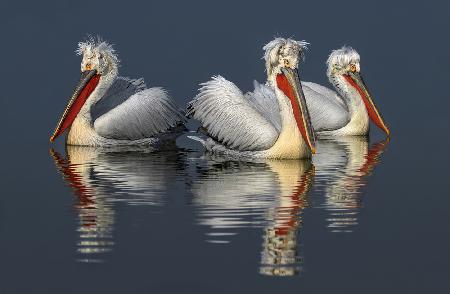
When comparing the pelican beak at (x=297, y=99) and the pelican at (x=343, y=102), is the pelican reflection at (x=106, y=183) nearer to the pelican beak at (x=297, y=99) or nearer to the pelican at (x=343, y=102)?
the pelican beak at (x=297, y=99)

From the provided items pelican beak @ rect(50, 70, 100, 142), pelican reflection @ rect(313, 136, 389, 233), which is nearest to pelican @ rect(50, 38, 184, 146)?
pelican beak @ rect(50, 70, 100, 142)

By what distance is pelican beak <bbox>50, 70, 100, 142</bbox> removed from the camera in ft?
51.5

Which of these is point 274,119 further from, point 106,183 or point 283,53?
point 106,183

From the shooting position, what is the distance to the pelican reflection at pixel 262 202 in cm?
873

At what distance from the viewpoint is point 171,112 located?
623 inches

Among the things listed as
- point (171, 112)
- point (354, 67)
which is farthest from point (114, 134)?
point (354, 67)

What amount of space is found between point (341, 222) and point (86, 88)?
674cm

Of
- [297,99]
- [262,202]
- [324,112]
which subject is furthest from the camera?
[324,112]

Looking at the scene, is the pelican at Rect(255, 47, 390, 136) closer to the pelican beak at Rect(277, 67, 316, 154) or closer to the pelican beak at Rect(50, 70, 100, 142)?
the pelican beak at Rect(50, 70, 100, 142)

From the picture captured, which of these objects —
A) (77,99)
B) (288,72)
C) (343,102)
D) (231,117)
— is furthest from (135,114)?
(343,102)

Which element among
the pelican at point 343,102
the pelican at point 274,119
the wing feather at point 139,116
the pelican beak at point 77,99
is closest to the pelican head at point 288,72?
the pelican at point 274,119

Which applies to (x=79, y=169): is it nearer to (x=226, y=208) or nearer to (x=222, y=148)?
(x=222, y=148)

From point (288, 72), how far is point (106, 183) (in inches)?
102

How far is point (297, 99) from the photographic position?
13.5 m
